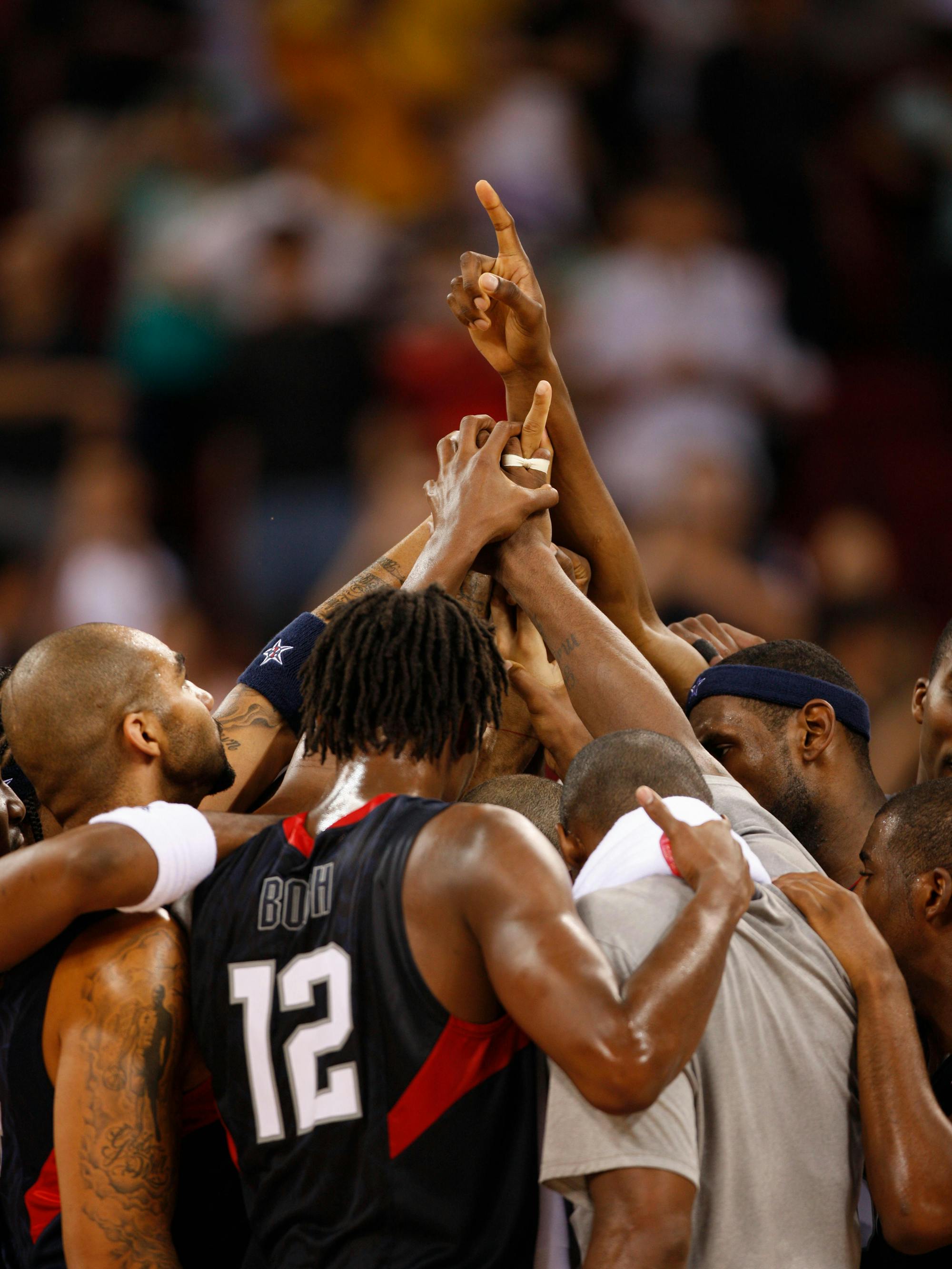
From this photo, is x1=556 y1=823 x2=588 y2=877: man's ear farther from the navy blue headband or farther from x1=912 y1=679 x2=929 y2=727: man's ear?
x1=912 y1=679 x2=929 y2=727: man's ear

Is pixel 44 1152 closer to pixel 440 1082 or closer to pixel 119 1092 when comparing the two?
pixel 119 1092

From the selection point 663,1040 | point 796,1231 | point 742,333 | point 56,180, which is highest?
point 56,180

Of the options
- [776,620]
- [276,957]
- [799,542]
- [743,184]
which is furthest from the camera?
[743,184]

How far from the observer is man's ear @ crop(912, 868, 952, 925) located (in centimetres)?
293

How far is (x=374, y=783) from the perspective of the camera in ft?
9.08

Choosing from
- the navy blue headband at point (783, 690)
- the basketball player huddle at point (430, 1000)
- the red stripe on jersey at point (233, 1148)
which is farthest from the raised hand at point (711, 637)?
the red stripe on jersey at point (233, 1148)

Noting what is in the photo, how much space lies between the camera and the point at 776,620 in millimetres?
7020

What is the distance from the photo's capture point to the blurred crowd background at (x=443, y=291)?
23.8ft

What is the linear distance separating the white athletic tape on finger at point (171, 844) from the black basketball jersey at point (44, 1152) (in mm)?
173

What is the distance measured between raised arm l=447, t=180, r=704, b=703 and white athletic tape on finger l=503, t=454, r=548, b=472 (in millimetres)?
182

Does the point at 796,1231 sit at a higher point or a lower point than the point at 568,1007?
lower

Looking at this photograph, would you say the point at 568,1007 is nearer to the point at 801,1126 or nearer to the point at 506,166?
the point at 801,1126

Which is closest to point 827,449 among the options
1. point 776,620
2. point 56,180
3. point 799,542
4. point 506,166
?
point 799,542

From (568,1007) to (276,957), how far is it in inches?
23.8
